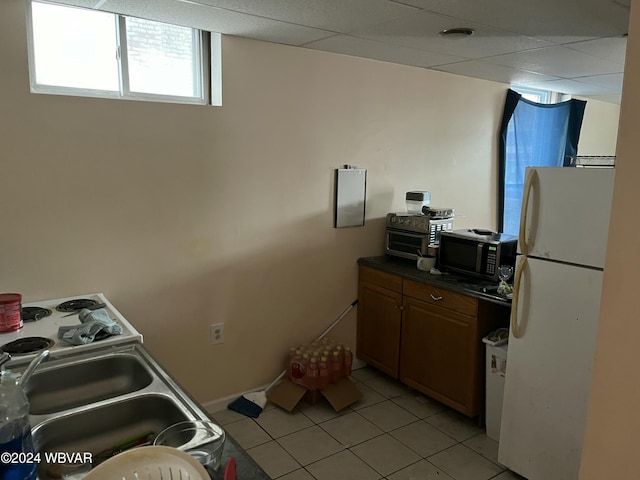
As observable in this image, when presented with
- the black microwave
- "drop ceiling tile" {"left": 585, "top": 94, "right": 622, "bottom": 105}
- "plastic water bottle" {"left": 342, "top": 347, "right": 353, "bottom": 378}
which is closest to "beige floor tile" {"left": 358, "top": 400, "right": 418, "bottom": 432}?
"plastic water bottle" {"left": 342, "top": 347, "right": 353, "bottom": 378}

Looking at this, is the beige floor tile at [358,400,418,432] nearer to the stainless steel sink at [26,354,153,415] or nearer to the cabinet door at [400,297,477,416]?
the cabinet door at [400,297,477,416]

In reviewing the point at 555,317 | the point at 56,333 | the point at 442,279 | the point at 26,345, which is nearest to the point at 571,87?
the point at 442,279

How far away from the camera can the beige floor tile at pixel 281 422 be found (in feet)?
9.58

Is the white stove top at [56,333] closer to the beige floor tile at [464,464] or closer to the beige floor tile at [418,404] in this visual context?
the beige floor tile at [464,464]

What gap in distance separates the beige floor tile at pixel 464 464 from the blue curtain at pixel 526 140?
2289 mm

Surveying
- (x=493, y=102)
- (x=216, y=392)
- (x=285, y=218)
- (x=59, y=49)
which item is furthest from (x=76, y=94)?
(x=493, y=102)

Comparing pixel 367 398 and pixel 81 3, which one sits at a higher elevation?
pixel 81 3

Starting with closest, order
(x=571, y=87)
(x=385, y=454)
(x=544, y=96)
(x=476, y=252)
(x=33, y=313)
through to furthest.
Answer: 1. (x=33, y=313)
2. (x=385, y=454)
3. (x=476, y=252)
4. (x=571, y=87)
5. (x=544, y=96)

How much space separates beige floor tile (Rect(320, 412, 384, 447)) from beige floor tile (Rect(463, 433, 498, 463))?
20.6 inches

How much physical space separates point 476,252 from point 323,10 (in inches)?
66.8

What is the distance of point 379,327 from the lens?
3520mm

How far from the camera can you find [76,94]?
8.17 feet

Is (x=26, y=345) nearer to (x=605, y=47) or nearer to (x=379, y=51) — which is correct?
(x=379, y=51)

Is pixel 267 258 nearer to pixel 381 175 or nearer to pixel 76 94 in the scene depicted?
pixel 381 175
